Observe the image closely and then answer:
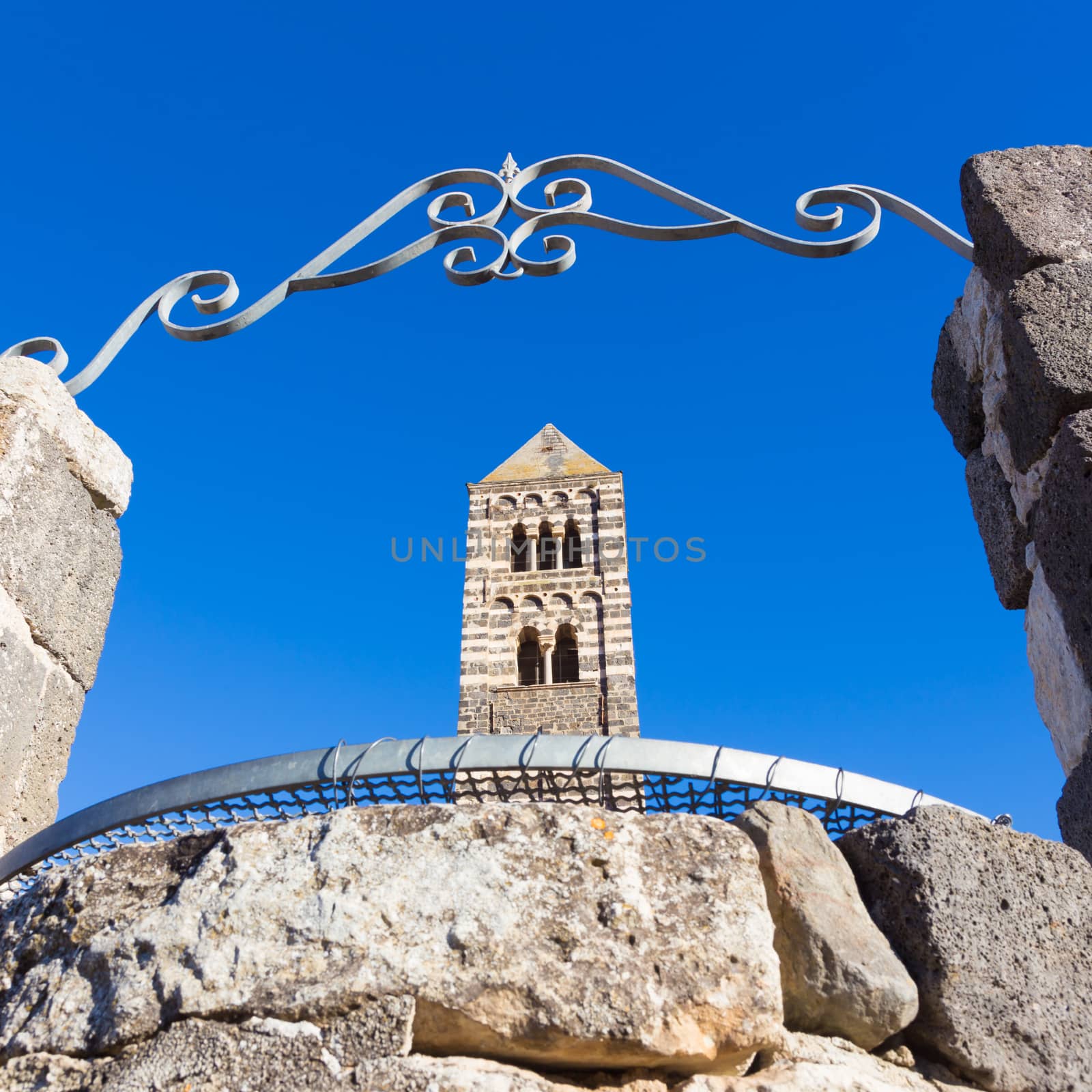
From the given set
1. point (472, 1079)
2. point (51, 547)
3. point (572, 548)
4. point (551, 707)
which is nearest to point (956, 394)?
point (472, 1079)

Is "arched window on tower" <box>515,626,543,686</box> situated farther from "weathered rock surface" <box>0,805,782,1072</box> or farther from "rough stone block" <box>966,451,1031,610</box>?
"weathered rock surface" <box>0,805,782,1072</box>

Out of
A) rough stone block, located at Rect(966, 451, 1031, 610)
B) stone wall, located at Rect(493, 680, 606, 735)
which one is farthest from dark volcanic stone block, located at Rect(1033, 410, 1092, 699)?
stone wall, located at Rect(493, 680, 606, 735)

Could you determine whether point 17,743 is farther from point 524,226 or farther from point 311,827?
point 524,226

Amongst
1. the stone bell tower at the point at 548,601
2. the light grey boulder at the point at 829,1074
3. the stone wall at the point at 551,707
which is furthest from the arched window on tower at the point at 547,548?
the light grey boulder at the point at 829,1074

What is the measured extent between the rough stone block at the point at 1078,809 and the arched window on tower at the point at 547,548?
24016 mm

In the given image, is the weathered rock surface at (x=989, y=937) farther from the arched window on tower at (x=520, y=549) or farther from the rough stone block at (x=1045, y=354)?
the arched window on tower at (x=520, y=549)

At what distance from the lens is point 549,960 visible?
1508 millimetres

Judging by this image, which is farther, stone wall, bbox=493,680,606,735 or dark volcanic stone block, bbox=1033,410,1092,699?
stone wall, bbox=493,680,606,735

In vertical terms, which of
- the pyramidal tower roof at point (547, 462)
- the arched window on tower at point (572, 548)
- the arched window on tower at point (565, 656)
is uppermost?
the pyramidal tower roof at point (547, 462)

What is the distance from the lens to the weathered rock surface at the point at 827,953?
1.62 m

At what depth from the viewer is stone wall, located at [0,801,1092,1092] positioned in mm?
1456

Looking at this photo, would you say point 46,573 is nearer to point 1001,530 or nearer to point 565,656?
point 1001,530

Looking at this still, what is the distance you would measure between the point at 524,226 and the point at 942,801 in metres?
1.78

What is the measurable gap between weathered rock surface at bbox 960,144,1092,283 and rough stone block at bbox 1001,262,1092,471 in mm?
76
